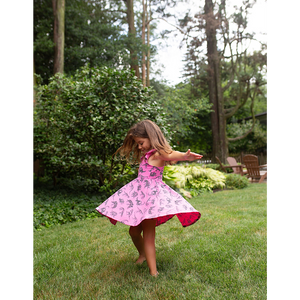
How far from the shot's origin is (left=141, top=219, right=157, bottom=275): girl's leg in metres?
2.29

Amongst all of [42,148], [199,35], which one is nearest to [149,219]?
[42,148]

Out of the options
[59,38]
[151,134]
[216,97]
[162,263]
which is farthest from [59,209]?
[216,97]

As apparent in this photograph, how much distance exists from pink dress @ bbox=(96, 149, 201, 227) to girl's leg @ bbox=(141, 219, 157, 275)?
112 millimetres

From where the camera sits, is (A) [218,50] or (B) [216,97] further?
(B) [216,97]

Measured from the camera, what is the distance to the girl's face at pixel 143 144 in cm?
257

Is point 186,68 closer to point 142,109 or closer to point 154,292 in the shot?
point 142,109

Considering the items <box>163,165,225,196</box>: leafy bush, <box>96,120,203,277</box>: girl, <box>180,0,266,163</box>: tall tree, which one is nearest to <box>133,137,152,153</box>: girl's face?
<box>96,120,203,277</box>: girl

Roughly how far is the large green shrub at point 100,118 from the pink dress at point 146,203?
123 inches

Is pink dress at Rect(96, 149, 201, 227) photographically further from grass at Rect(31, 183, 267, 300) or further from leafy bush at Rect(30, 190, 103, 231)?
leafy bush at Rect(30, 190, 103, 231)

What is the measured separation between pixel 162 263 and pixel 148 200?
736 mm

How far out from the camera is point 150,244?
2301mm

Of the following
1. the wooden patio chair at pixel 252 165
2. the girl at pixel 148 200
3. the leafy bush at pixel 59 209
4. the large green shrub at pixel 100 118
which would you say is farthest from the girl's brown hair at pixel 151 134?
the wooden patio chair at pixel 252 165

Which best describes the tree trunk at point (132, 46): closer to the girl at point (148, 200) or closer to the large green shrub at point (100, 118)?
the large green shrub at point (100, 118)

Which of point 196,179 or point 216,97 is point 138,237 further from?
point 216,97
